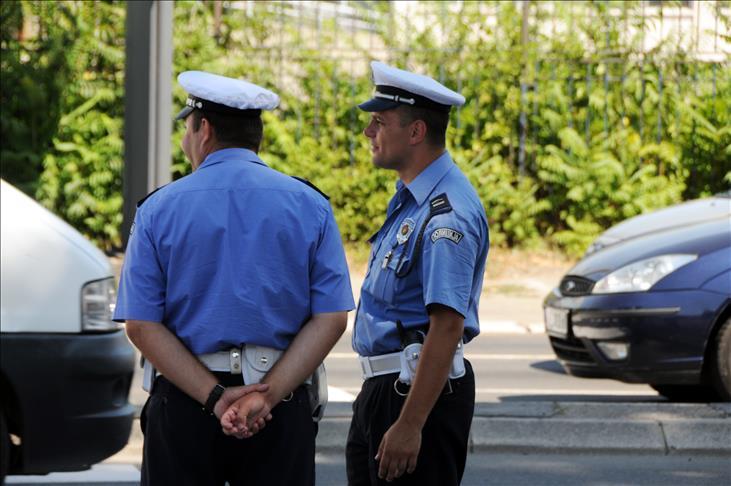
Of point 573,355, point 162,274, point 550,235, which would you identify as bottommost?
point 550,235

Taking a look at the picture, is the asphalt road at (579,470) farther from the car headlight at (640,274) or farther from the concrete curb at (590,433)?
the car headlight at (640,274)

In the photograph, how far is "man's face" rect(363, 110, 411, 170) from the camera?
3686mm

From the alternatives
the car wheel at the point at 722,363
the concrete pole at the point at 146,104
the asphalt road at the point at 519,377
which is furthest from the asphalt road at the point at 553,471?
the concrete pole at the point at 146,104

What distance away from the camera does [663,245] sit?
24.4ft

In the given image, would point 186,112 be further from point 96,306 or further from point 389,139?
point 96,306

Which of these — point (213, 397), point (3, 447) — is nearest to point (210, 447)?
point (213, 397)

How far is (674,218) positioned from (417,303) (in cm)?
509

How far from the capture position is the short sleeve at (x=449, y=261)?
11.3 feet

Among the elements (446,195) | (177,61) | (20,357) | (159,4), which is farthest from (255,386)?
(177,61)

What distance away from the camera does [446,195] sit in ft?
11.8

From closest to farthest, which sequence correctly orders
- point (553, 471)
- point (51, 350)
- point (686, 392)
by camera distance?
point (51, 350), point (553, 471), point (686, 392)

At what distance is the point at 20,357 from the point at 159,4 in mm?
5027

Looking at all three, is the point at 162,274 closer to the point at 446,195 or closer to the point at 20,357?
the point at 446,195

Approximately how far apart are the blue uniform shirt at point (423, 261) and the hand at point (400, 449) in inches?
10.0
